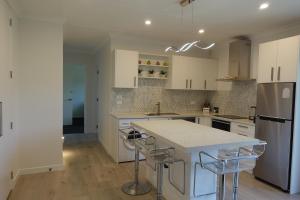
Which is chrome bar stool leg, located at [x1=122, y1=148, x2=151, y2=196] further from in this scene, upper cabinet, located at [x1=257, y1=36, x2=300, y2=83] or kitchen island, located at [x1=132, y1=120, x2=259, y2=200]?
upper cabinet, located at [x1=257, y1=36, x2=300, y2=83]

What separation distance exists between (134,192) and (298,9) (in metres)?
3.33

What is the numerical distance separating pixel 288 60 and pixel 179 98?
2.53 m

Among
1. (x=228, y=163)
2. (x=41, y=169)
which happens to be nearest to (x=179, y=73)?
(x=228, y=163)

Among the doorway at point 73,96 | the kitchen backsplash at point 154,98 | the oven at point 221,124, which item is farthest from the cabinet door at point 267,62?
the doorway at point 73,96

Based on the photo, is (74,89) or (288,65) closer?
(288,65)

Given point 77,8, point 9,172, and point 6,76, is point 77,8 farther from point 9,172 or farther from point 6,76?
point 9,172

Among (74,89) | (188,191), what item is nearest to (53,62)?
(188,191)

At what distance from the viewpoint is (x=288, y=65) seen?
3.08 metres

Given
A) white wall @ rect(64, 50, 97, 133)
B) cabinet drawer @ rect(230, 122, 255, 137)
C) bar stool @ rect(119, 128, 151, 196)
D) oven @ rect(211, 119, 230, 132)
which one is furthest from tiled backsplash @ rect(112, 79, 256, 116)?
white wall @ rect(64, 50, 97, 133)

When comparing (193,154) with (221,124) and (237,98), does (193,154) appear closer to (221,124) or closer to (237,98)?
(221,124)

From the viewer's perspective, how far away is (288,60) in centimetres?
309

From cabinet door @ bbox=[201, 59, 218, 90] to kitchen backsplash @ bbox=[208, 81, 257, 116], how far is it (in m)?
0.27

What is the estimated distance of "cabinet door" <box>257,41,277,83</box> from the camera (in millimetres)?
3307

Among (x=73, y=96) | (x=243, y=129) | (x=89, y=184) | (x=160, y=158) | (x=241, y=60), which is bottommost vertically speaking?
(x=89, y=184)
